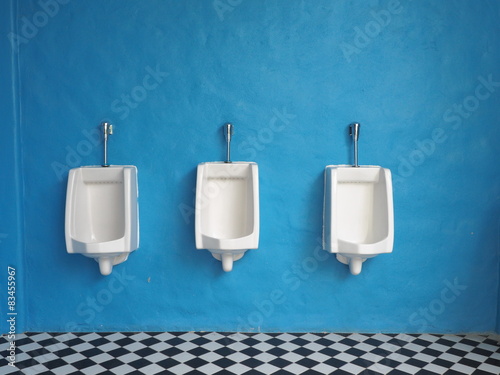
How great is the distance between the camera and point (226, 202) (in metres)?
2.52

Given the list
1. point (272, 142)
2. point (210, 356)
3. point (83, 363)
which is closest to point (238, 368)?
point (210, 356)

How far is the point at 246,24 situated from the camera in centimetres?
250

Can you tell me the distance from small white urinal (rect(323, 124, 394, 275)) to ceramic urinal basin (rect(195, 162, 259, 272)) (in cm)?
40

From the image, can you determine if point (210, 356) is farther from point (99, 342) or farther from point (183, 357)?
point (99, 342)

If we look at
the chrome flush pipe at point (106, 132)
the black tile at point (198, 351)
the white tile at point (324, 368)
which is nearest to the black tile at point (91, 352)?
the black tile at point (198, 351)

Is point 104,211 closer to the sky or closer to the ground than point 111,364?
closer to the sky

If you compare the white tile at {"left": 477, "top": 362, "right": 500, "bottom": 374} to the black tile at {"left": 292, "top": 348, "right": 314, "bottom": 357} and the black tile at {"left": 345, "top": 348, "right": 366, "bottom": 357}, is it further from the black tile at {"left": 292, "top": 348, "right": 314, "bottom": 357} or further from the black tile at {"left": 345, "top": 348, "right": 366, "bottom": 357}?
the black tile at {"left": 292, "top": 348, "right": 314, "bottom": 357}

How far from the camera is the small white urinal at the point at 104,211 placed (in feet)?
7.59

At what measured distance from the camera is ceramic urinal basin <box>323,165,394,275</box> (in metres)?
2.34

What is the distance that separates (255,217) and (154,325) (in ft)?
2.96

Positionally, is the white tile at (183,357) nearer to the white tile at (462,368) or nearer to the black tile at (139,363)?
the black tile at (139,363)

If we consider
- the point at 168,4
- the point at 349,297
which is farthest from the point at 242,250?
the point at 168,4

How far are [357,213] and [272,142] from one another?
60 centimetres

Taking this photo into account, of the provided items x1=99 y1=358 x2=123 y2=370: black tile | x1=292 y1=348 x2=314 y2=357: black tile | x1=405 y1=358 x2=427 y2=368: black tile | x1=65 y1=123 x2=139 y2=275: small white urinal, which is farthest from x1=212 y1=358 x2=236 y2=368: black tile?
x1=405 y1=358 x2=427 y2=368: black tile
